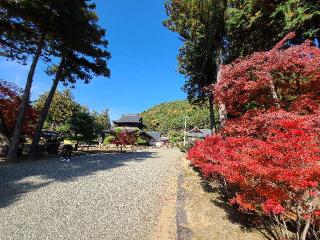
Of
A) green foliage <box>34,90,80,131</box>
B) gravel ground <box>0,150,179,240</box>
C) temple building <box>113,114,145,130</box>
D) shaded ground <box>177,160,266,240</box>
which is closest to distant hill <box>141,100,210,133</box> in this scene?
temple building <box>113,114,145,130</box>

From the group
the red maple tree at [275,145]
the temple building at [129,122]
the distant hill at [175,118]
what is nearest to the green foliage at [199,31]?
the red maple tree at [275,145]

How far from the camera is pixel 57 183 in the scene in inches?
358

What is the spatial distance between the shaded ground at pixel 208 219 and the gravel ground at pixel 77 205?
0.70 m

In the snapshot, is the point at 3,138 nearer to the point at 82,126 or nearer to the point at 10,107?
the point at 10,107

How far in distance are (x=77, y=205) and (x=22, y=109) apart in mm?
10216

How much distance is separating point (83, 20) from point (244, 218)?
12.9 meters

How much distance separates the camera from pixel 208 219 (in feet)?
21.7

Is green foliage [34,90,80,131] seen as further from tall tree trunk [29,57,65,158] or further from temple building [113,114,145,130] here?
tall tree trunk [29,57,65,158]

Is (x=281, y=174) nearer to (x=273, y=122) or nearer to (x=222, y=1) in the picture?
(x=273, y=122)

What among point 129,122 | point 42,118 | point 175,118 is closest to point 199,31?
point 42,118

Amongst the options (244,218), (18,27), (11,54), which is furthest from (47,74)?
(244,218)

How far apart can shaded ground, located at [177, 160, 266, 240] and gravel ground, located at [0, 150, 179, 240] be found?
0.70 meters

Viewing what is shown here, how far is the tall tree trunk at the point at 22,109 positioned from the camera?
47.0 ft

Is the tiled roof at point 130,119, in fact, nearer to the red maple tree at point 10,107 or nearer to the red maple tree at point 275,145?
the red maple tree at point 10,107
